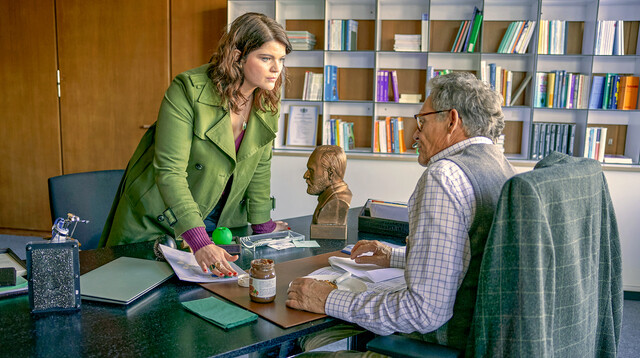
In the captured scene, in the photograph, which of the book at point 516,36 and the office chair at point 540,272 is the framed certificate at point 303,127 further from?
the office chair at point 540,272

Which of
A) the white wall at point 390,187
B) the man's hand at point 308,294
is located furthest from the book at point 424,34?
the man's hand at point 308,294

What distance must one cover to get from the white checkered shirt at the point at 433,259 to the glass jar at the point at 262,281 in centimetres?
23

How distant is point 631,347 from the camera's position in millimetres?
3006

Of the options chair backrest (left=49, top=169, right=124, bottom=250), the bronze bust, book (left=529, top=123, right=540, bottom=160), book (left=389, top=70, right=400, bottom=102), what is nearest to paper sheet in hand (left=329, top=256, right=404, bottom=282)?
the bronze bust

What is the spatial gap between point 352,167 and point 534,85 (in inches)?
58.2

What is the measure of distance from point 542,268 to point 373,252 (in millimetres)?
671

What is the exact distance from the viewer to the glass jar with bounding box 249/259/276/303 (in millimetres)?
1336

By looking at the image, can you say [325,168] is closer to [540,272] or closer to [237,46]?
[237,46]

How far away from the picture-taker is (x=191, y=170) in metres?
1.95

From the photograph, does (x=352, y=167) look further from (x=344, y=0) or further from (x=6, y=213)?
(x=6, y=213)

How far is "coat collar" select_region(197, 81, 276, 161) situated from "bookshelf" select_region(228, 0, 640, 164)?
6.94 feet

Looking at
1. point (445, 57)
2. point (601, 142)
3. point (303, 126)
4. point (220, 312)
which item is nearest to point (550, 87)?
point (601, 142)

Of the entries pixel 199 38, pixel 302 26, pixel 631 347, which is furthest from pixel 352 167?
pixel 631 347

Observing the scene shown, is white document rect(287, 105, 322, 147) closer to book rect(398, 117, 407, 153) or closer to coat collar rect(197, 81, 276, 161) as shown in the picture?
book rect(398, 117, 407, 153)
